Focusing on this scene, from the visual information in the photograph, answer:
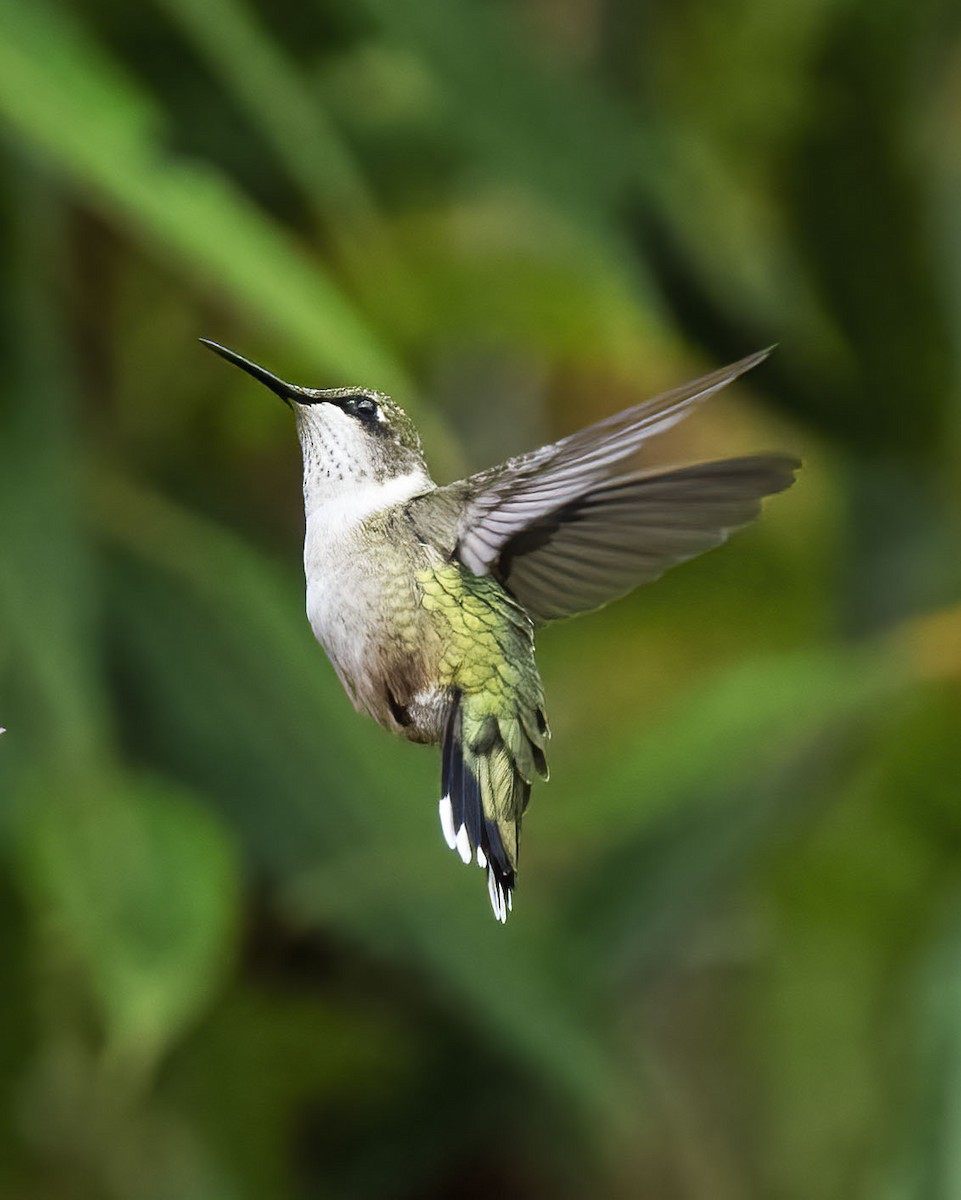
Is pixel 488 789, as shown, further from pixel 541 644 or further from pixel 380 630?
pixel 541 644

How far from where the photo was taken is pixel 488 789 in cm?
23

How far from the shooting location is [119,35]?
0.96 m

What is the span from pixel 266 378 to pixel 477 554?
0.16ft

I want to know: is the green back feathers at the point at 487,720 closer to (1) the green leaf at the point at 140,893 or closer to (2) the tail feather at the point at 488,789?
(2) the tail feather at the point at 488,789

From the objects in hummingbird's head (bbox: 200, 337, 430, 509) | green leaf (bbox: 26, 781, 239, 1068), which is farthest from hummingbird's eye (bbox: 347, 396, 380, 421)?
green leaf (bbox: 26, 781, 239, 1068)

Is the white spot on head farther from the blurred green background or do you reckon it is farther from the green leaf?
the green leaf

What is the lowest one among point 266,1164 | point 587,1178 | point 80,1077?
point 587,1178

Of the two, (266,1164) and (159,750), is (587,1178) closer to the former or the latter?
(266,1164)

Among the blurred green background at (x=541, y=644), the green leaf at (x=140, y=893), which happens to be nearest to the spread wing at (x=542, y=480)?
the blurred green background at (x=541, y=644)

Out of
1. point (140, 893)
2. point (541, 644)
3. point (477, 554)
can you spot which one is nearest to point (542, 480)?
point (477, 554)

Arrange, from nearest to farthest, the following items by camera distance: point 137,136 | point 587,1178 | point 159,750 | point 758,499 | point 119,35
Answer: point 758,499
point 137,136
point 119,35
point 159,750
point 587,1178

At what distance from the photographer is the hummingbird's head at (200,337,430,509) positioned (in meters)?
0.19

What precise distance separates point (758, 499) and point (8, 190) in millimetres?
713

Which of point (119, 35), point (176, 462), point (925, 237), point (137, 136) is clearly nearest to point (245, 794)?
point (176, 462)
